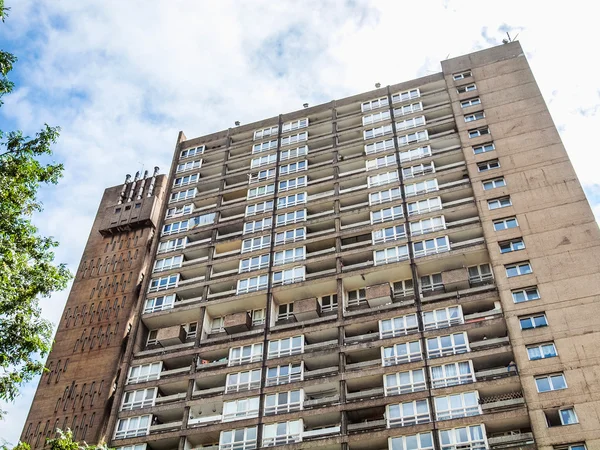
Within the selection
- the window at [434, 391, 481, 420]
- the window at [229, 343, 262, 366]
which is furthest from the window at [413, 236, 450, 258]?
the window at [229, 343, 262, 366]

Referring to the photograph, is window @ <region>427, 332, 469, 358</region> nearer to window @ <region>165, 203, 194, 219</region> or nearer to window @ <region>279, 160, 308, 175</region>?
window @ <region>279, 160, 308, 175</region>

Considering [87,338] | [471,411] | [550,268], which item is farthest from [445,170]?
[87,338]

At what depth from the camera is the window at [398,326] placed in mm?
46125

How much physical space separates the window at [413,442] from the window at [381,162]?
27.7 metres

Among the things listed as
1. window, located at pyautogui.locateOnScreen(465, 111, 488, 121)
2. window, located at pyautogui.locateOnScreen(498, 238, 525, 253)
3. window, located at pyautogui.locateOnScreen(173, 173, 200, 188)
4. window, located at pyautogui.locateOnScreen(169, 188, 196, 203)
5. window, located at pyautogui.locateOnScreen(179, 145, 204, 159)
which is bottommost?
window, located at pyautogui.locateOnScreen(498, 238, 525, 253)

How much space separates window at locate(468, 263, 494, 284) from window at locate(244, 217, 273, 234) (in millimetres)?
19476

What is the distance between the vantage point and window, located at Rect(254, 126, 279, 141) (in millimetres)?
69781

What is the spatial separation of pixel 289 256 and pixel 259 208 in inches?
323

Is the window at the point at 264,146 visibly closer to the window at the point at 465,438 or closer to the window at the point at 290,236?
the window at the point at 290,236

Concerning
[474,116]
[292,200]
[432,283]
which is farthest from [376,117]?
[432,283]

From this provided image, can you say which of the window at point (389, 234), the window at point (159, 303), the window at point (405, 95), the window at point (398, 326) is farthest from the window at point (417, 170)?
the window at point (159, 303)

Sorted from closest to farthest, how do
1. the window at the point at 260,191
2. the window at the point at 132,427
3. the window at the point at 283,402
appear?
the window at the point at 283,402, the window at the point at 132,427, the window at the point at 260,191

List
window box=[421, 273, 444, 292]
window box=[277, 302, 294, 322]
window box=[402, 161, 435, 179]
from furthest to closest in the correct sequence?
1. window box=[402, 161, 435, 179]
2. window box=[277, 302, 294, 322]
3. window box=[421, 273, 444, 292]

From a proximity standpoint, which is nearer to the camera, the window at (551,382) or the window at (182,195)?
the window at (551,382)
